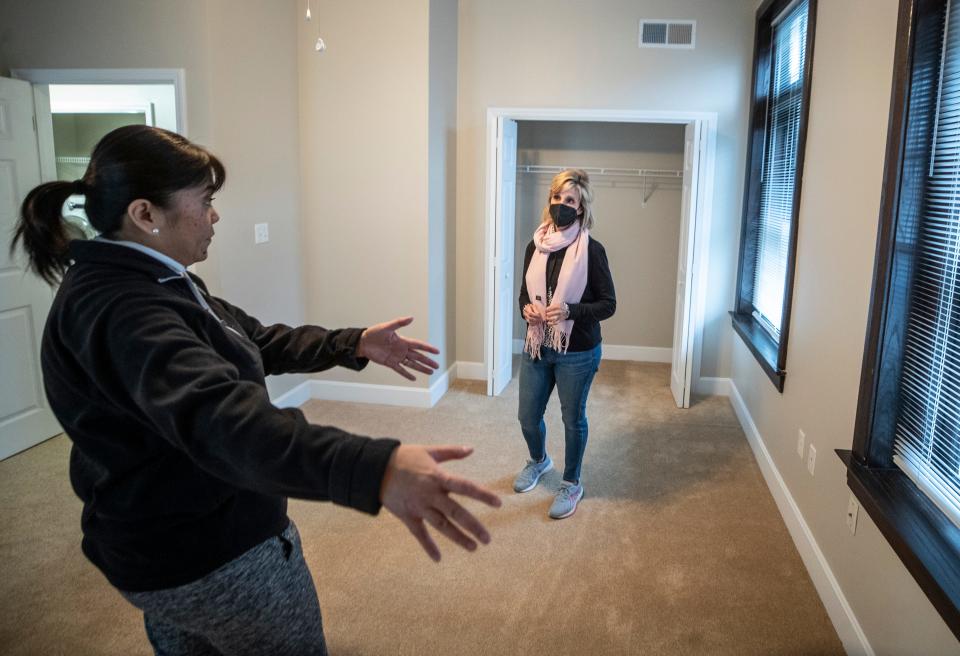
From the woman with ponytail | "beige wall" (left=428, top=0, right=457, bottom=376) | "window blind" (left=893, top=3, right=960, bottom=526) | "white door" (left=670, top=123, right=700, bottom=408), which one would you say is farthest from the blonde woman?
the woman with ponytail

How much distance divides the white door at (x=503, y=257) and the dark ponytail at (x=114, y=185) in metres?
3.38

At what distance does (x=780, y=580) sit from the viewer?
2.56m

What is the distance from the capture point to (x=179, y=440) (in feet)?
3.14

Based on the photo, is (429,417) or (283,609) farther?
(429,417)

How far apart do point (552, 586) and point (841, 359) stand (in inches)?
50.6

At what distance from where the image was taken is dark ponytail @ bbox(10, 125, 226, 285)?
1150 mm

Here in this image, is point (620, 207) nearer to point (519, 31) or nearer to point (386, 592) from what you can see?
point (519, 31)

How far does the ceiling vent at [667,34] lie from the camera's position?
178 inches

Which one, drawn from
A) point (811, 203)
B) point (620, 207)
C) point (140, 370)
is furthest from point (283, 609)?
point (620, 207)

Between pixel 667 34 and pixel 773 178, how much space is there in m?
1.22

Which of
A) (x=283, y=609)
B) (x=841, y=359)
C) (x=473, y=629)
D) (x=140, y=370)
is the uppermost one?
(x=140, y=370)

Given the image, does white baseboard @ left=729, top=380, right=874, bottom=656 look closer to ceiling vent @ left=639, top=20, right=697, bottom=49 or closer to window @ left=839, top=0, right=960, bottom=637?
window @ left=839, top=0, right=960, bottom=637

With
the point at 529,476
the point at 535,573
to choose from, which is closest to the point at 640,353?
the point at 529,476

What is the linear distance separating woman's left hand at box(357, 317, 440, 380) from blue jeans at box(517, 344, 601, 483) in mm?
1402
